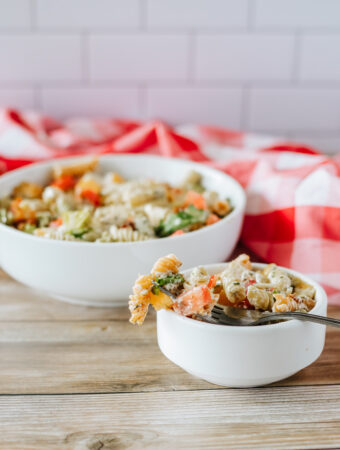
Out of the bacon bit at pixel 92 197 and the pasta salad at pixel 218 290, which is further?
the bacon bit at pixel 92 197

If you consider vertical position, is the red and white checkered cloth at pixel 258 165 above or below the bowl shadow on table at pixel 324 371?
above

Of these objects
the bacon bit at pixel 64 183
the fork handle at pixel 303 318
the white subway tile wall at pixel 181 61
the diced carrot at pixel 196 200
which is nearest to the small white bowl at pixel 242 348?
the fork handle at pixel 303 318

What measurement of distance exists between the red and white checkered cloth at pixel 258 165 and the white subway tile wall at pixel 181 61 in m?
0.12

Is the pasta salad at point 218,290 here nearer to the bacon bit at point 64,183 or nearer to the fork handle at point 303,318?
the fork handle at point 303,318

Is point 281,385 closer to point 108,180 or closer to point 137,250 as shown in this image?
point 137,250

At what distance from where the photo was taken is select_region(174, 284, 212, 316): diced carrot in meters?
0.70

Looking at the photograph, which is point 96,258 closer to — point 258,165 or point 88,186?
point 88,186

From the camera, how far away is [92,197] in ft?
3.76

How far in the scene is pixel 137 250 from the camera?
2.90 feet

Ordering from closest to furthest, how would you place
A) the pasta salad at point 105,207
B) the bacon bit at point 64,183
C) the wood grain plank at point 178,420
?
the wood grain plank at point 178,420
the pasta salad at point 105,207
the bacon bit at point 64,183

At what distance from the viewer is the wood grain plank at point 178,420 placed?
25.5 inches

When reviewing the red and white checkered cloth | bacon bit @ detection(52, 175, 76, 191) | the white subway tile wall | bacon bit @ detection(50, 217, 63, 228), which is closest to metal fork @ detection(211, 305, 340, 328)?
the red and white checkered cloth

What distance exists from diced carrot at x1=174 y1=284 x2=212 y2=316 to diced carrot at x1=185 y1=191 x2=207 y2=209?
0.38 meters

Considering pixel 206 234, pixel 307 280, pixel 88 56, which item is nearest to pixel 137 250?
pixel 206 234
